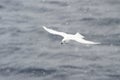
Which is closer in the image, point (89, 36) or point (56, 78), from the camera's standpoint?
point (56, 78)

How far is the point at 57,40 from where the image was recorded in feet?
66.6

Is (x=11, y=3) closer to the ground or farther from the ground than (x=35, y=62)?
farther from the ground

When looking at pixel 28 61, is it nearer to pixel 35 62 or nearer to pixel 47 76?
pixel 35 62

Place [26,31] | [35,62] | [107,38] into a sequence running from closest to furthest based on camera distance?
1. [35,62]
2. [107,38]
3. [26,31]

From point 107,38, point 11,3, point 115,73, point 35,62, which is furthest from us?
point 11,3

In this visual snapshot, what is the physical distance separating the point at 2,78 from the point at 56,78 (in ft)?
6.97

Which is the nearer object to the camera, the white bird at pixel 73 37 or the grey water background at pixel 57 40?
the grey water background at pixel 57 40

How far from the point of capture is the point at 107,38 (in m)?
19.7

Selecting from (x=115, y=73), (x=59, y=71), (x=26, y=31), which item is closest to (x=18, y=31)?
(x=26, y=31)

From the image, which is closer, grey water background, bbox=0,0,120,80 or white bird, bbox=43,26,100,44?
grey water background, bbox=0,0,120,80

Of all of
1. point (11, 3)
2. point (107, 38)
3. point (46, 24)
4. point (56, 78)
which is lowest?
point (56, 78)

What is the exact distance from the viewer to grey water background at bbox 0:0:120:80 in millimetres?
17234

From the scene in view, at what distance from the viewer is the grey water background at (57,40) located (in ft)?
56.5

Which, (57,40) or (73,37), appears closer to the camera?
(73,37)
